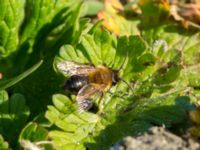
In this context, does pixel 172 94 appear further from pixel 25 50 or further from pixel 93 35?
pixel 25 50

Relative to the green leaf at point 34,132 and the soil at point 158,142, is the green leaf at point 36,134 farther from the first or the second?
the soil at point 158,142

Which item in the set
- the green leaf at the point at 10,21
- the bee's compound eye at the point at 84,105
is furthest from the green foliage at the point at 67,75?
the bee's compound eye at the point at 84,105

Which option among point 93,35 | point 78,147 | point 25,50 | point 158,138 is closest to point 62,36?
point 25,50

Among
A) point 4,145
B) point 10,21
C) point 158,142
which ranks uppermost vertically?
point 10,21

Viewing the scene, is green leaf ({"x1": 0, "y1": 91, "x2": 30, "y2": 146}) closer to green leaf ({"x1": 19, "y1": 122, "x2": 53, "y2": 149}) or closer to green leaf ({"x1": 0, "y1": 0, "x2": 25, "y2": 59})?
green leaf ({"x1": 19, "y1": 122, "x2": 53, "y2": 149})

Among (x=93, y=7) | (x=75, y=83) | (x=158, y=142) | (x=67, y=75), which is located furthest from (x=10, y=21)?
(x=158, y=142)

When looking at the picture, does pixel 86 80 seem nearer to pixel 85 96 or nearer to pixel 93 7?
pixel 85 96
